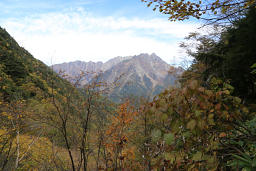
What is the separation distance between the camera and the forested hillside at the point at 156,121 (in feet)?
4.17

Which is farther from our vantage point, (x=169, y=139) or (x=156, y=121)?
(x=156, y=121)

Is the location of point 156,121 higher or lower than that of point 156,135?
lower

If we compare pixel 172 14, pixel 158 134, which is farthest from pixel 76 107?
pixel 158 134

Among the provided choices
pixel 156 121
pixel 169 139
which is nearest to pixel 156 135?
pixel 169 139

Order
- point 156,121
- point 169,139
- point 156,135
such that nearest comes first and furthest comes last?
point 169,139
point 156,135
point 156,121

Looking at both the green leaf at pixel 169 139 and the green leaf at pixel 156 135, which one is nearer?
the green leaf at pixel 169 139

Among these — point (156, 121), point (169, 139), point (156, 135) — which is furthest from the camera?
point (156, 121)

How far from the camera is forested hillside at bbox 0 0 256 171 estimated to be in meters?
1.27

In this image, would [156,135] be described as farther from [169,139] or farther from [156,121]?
[156,121]

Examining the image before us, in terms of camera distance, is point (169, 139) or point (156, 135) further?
point (156, 135)

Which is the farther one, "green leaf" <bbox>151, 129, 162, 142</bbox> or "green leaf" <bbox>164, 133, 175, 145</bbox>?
"green leaf" <bbox>151, 129, 162, 142</bbox>

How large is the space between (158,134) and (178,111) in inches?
10.1

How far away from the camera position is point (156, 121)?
14.0 feet

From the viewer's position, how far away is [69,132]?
15.9 ft
